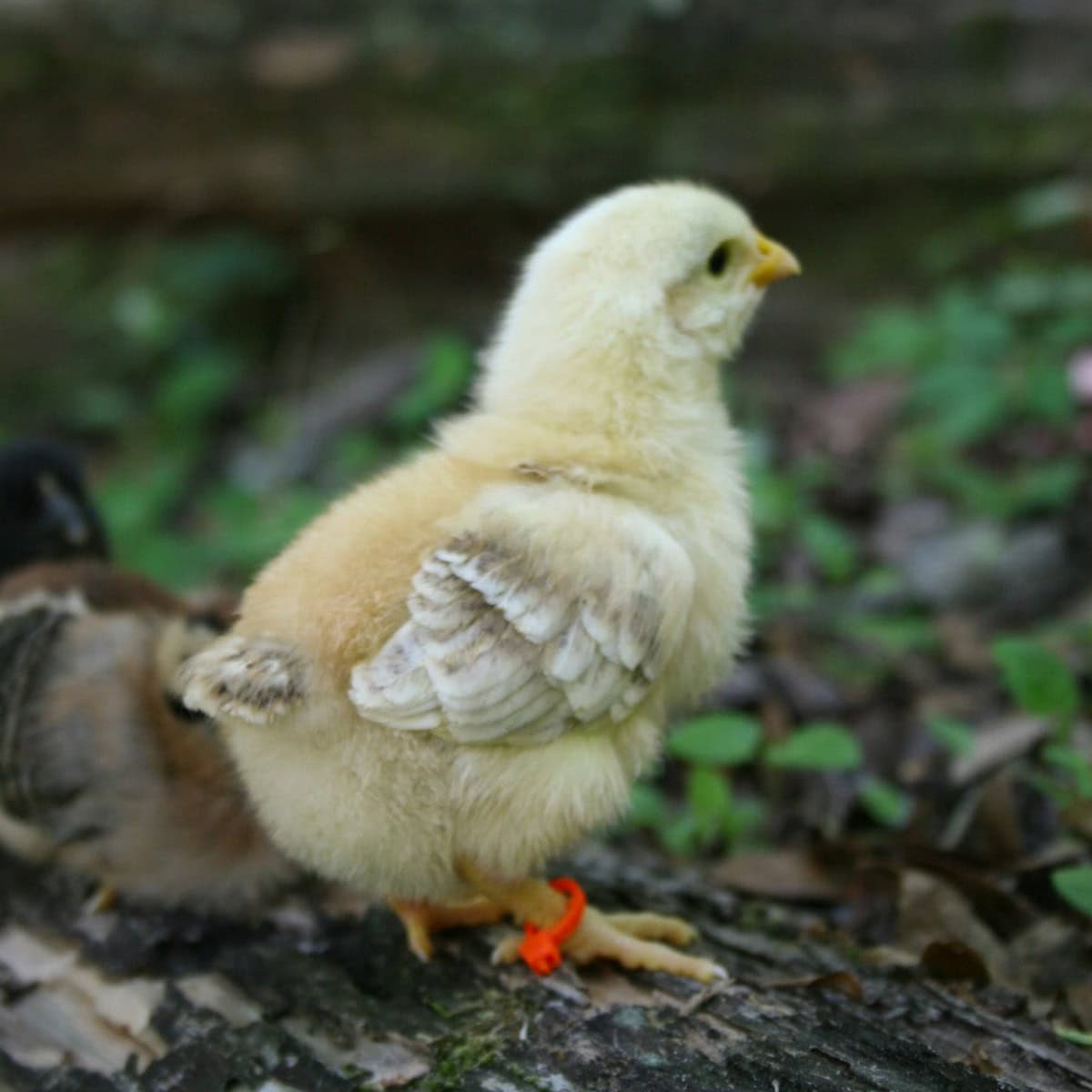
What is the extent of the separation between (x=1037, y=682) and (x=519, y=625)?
1203 mm

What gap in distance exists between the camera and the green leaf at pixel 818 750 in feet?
8.55

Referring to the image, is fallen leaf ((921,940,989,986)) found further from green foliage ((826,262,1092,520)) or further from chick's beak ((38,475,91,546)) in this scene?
chick's beak ((38,475,91,546))

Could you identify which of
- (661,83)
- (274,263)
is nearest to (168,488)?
(274,263)

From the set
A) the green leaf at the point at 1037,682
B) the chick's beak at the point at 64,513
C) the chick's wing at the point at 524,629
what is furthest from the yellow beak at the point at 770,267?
the chick's beak at the point at 64,513

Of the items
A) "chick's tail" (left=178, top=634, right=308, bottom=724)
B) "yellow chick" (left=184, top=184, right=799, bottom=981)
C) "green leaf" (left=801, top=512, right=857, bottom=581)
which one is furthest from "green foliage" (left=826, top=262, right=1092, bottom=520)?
"chick's tail" (left=178, top=634, right=308, bottom=724)

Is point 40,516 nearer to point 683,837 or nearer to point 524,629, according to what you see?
point 683,837

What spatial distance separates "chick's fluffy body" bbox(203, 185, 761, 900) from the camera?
2043 millimetres

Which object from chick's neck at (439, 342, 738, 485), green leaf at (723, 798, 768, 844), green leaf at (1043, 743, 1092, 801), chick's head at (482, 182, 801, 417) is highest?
chick's head at (482, 182, 801, 417)

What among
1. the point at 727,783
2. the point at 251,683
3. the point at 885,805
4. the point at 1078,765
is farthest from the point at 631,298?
the point at 727,783

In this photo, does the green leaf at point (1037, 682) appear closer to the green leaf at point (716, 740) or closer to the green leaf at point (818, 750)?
the green leaf at point (818, 750)

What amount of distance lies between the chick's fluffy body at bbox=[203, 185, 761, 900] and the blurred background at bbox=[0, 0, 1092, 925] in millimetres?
1528

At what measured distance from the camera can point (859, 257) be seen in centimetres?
569

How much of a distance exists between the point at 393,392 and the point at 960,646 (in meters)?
2.80

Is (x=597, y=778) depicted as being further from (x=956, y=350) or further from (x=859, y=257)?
(x=859, y=257)
